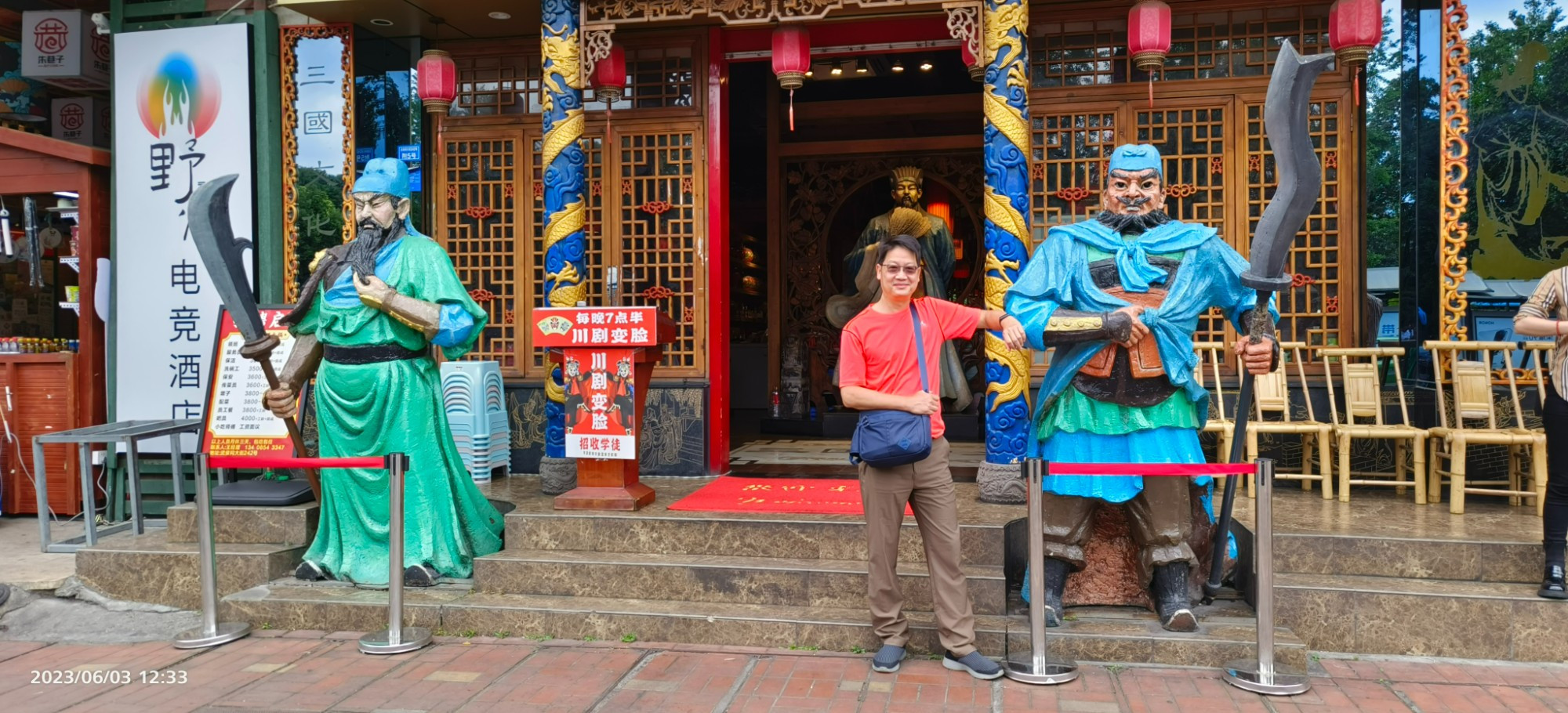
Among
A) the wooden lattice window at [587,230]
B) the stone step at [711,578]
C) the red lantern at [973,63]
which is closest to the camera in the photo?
the stone step at [711,578]

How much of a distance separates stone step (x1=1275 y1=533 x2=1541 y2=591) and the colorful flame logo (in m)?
6.99

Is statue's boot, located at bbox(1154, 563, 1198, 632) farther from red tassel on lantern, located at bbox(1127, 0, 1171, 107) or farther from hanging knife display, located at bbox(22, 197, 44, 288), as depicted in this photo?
hanging knife display, located at bbox(22, 197, 44, 288)

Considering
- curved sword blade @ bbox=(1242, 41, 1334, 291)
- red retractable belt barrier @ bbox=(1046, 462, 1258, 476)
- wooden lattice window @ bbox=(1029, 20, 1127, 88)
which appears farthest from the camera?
wooden lattice window @ bbox=(1029, 20, 1127, 88)

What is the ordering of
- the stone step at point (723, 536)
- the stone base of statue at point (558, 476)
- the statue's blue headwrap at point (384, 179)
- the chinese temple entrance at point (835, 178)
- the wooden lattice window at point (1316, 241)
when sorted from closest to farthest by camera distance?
the stone step at point (723, 536)
the statue's blue headwrap at point (384, 179)
the stone base of statue at point (558, 476)
the wooden lattice window at point (1316, 241)
the chinese temple entrance at point (835, 178)

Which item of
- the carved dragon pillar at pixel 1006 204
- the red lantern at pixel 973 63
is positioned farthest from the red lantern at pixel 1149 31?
the red lantern at pixel 973 63

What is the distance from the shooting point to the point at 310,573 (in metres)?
5.19

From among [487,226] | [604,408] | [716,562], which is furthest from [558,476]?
[487,226]

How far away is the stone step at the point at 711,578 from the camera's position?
459 cm

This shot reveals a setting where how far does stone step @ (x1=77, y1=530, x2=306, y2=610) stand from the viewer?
520cm

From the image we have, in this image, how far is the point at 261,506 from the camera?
18.2ft

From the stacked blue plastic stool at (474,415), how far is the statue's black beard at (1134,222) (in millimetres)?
4148

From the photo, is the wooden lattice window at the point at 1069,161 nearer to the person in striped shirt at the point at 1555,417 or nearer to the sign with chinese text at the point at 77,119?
the person in striped shirt at the point at 1555,417

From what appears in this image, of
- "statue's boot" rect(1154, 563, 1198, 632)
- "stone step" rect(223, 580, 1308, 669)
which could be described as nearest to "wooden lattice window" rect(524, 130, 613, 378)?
"stone step" rect(223, 580, 1308, 669)

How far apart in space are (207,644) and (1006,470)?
3.86 meters
